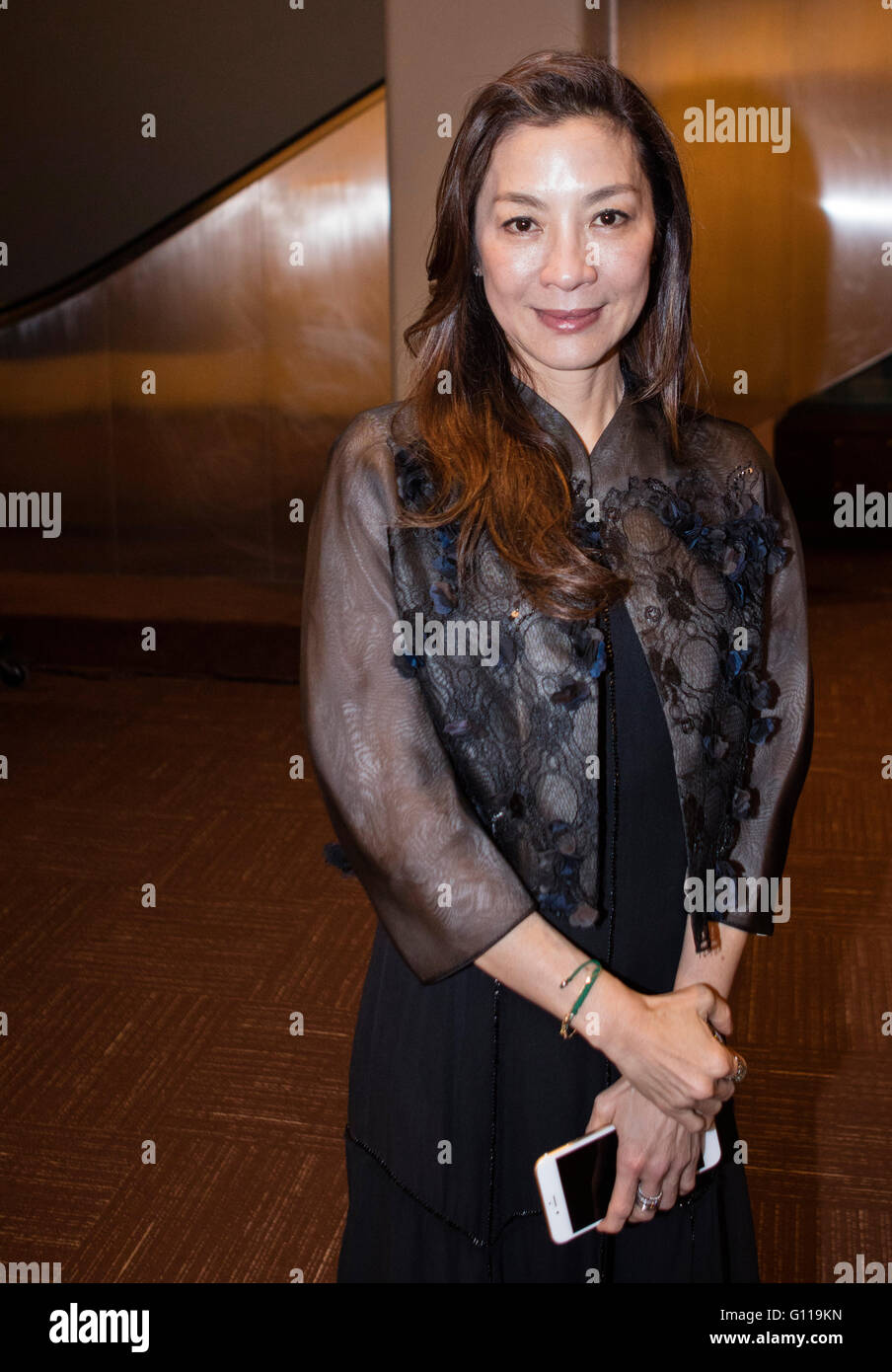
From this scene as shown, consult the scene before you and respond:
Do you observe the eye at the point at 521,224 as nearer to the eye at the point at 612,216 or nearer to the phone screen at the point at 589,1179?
the eye at the point at 612,216

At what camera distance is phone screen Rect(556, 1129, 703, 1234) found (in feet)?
4.72

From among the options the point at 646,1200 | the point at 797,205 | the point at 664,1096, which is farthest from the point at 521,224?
the point at 797,205

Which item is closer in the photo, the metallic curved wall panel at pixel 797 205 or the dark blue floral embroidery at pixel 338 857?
the dark blue floral embroidery at pixel 338 857

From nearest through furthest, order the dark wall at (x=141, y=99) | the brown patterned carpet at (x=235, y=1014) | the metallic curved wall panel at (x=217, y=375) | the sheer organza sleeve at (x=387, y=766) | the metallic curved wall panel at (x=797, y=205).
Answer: the sheer organza sleeve at (x=387, y=766), the brown patterned carpet at (x=235, y=1014), the dark wall at (x=141, y=99), the metallic curved wall panel at (x=217, y=375), the metallic curved wall panel at (x=797, y=205)

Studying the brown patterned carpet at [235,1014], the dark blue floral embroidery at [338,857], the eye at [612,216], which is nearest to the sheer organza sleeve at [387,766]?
the dark blue floral embroidery at [338,857]

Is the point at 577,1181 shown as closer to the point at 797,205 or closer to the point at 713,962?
the point at 713,962

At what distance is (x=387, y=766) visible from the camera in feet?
4.56

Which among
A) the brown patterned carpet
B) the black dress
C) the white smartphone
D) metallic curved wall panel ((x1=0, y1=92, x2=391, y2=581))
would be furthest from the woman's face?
metallic curved wall panel ((x1=0, y1=92, x2=391, y2=581))

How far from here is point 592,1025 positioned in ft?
4.57

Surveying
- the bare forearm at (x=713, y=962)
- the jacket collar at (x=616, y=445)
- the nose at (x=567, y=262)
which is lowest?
the bare forearm at (x=713, y=962)

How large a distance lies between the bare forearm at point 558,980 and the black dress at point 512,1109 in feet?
0.36

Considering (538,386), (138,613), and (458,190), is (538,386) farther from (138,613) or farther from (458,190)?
(138,613)

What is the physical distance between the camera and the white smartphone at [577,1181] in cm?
143

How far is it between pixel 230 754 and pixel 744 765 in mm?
3926
